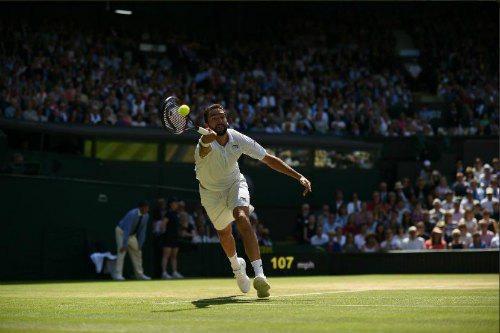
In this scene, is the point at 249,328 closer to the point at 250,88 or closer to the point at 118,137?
the point at 118,137

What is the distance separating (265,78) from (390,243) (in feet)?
33.5

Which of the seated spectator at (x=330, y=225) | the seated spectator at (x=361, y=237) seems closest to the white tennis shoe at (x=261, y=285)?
the seated spectator at (x=361, y=237)

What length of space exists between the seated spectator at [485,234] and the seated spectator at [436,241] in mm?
966

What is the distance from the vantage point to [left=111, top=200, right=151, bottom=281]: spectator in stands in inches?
830

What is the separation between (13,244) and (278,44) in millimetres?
17976

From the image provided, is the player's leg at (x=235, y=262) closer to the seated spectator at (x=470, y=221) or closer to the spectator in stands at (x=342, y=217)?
the seated spectator at (x=470, y=221)

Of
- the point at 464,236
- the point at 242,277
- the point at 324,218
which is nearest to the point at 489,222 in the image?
the point at 464,236

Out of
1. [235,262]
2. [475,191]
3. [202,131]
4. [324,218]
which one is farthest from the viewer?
[324,218]

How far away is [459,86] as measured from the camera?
33594 mm

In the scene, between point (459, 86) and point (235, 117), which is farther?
point (459, 86)

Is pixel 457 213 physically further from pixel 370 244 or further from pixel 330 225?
pixel 330 225

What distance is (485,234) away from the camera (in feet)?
76.9

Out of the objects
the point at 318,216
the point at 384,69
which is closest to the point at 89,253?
the point at 318,216

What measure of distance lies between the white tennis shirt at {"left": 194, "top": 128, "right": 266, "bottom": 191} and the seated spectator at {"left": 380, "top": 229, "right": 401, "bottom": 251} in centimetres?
1396
